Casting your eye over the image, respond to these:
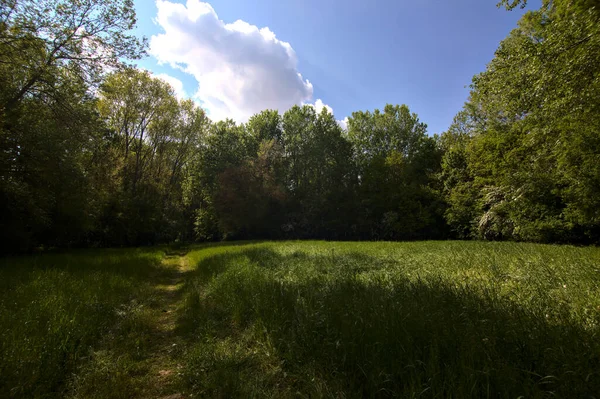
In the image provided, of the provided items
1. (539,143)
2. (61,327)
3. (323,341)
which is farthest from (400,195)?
(61,327)

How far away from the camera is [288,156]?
46.2 metres

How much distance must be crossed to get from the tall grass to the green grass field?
0.02 meters

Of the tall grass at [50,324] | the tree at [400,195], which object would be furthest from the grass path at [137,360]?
the tree at [400,195]

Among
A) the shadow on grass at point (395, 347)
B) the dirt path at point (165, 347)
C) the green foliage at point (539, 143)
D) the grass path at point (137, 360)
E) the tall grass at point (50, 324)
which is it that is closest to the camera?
the shadow on grass at point (395, 347)

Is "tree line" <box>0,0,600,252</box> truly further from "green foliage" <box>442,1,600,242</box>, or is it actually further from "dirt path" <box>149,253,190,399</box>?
"dirt path" <box>149,253,190,399</box>

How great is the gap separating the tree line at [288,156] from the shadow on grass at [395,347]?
30.4 feet

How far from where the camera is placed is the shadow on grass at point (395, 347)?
2336 millimetres

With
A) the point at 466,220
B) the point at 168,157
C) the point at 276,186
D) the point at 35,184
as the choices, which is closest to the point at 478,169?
the point at 466,220

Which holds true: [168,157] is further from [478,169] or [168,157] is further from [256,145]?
[478,169]

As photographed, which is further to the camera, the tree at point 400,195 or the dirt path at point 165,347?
the tree at point 400,195

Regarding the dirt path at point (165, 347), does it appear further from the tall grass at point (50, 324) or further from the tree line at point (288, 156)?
the tree line at point (288, 156)

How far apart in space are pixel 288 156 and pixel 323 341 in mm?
43740

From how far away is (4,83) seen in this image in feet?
38.9

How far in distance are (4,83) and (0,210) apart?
5928 mm
